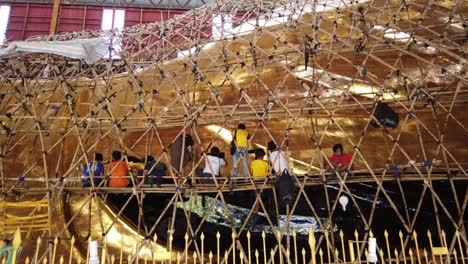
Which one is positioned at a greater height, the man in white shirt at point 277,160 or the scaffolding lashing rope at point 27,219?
the man in white shirt at point 277,160

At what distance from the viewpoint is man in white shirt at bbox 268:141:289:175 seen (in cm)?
668

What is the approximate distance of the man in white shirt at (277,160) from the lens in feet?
21.9

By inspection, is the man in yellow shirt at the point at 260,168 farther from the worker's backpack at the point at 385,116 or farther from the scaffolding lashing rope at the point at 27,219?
the scaffolding lashing rope at the point at 27,219

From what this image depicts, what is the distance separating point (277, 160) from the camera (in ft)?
22.6

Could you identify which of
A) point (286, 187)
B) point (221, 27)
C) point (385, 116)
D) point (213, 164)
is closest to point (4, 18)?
point (221, 27)

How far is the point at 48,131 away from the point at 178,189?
3.00 metres

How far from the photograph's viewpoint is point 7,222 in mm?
6707

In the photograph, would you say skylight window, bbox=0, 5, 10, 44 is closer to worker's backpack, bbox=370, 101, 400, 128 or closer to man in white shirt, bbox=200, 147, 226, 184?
man in white shirt, bbox=200, 147, 226, 184

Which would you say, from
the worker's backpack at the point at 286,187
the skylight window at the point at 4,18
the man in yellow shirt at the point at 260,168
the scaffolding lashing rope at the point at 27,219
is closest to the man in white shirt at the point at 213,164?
the man in yellow shirt at the point at 260,168

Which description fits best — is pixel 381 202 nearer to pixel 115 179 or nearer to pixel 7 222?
pixel 115 179

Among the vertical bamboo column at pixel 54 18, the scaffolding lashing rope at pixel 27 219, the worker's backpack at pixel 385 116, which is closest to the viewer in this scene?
the worker's backpack at pixel 385 116

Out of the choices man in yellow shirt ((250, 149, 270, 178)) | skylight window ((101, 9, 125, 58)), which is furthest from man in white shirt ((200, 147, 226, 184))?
skylight window ((101, 9, 125, 58))

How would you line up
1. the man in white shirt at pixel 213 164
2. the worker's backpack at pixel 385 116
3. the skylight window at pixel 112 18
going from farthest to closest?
the skylight window at pixel 112 18 < the man in white shirt at pixel 213 164 < the worker's backpack at pixel 385 116

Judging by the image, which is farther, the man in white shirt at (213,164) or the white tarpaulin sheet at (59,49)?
the man in white shirt at (213,164)
